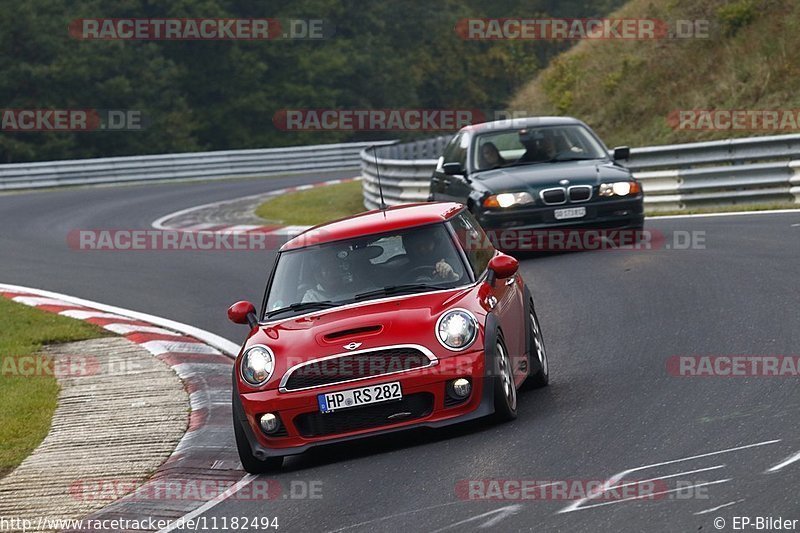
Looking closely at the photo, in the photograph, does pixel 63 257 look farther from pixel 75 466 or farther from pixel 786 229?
pixel 75 466

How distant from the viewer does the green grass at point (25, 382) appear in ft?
31.6

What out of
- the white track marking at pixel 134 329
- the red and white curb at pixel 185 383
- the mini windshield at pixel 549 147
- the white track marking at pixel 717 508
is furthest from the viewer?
the mini windshield at pixel 549 147

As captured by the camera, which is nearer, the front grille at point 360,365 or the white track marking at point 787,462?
the white track marking at point 787,462

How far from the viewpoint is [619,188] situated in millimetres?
15805

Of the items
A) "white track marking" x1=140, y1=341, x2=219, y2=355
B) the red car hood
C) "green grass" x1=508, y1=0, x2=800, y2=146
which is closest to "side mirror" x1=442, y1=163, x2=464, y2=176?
"white track marking" x1=140, y1=341, x2=219, y2=355

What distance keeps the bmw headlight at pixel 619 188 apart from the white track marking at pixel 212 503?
8465 mm

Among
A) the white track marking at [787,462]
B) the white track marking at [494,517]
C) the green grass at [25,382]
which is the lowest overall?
the green grass at [25,382]

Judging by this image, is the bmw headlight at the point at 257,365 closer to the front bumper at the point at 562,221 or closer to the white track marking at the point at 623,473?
the white track marking at the point at 623,473

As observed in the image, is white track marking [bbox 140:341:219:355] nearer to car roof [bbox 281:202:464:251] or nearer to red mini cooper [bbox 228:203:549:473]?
car roof [bbox 281:202:464:251]

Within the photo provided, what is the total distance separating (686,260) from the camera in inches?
568

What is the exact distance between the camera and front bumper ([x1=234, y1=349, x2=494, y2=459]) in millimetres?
7891

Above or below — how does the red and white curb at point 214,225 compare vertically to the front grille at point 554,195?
below

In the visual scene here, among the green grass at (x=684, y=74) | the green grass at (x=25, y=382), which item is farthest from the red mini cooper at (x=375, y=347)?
the green grass at (x=684, y=74)

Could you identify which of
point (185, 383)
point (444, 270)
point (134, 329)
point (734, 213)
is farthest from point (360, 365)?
point (734, 213)
